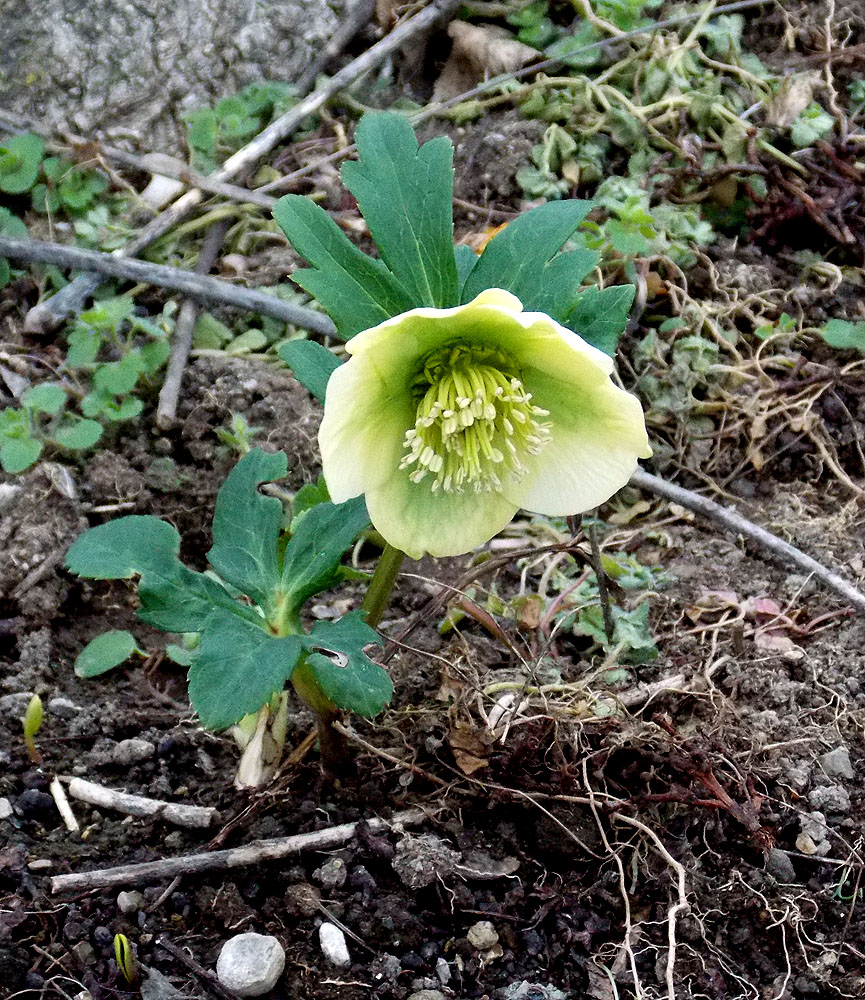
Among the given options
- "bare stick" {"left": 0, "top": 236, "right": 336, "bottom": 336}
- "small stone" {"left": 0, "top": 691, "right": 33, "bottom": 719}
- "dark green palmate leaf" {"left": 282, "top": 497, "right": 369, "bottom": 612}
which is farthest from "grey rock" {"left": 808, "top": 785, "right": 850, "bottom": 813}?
"bare stick" {"left": 0, "top": 236, "right": 336, "bottom": 336}

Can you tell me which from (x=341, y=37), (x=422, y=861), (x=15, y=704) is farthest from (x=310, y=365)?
(x=341, y=37)

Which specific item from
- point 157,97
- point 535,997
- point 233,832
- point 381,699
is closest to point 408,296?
point 381,699

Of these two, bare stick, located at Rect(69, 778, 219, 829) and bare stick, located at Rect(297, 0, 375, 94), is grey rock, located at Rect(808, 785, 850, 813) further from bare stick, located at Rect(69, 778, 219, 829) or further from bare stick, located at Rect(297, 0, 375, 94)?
bare stick, located at Rect(297, 0, 375, 94)

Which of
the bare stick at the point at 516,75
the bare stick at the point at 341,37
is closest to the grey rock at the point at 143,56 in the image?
the bare stick at the point at 341,37

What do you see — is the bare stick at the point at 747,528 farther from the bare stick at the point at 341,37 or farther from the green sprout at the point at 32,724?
the bare stick at the point at 341,37

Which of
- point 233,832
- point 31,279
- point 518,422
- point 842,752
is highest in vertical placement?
point 518,422

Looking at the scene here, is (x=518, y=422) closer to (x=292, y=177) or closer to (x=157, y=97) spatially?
(x=292, y=177)
